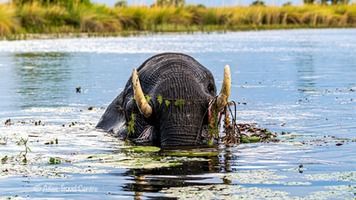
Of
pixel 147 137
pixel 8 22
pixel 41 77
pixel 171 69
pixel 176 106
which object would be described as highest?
pixel 171 69

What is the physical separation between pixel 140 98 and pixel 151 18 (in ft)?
174

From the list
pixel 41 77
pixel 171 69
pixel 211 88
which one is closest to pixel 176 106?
pixel 171 69

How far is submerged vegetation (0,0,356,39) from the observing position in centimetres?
5744

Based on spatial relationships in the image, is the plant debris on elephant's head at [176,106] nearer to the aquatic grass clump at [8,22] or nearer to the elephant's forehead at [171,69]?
the elephant's forehead at [171,69]

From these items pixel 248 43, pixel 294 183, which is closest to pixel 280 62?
pixel 248 43

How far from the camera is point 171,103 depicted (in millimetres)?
12688

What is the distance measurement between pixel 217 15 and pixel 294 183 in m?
59.3

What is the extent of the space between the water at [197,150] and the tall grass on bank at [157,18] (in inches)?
1093

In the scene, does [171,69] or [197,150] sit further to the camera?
[171,69]

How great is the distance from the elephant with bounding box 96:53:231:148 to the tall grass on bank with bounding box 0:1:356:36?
4089 centimetres

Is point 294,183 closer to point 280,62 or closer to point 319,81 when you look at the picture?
point 319,81

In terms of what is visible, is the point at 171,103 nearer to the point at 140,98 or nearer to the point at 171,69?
the point at 140,98

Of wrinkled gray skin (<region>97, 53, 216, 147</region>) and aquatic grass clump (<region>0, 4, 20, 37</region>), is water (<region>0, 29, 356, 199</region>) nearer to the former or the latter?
wrinkled gray skin (<region>97, 53, 216, 147</region>)

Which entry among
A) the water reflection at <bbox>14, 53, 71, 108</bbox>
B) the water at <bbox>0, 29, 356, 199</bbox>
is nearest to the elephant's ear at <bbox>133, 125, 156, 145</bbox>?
the water at <bbox>0, 29, 356, 199</bbox>
